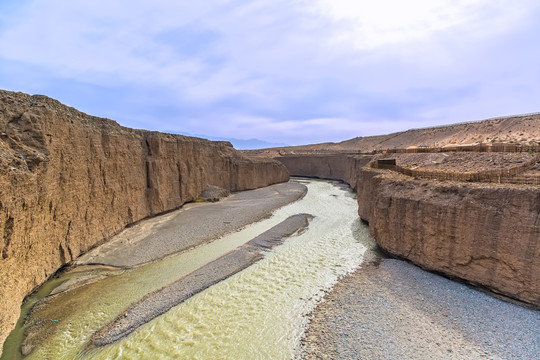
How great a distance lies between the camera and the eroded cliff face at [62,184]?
8.42m

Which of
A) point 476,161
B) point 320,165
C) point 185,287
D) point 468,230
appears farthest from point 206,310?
point 320,165

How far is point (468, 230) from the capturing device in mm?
10414

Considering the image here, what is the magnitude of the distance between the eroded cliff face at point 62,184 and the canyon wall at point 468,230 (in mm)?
15525

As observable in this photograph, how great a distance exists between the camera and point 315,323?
29.4ft

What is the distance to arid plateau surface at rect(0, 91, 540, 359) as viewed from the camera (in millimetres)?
8219

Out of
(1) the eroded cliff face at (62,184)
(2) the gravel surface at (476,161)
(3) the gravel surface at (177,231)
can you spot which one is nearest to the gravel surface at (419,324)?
(2) the gravel surface at (476,161)

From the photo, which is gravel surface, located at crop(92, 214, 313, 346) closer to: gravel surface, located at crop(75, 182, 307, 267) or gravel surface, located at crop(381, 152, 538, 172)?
gravel surface, located at crop(75, 182, 307, 267)

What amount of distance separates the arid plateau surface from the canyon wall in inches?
1.8

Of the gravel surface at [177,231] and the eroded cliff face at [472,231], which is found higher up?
the eroded cliff face at [472,231]

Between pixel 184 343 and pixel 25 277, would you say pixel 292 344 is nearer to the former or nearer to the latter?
pixel 184 343

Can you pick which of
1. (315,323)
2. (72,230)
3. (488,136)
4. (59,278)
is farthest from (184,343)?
(488,136)

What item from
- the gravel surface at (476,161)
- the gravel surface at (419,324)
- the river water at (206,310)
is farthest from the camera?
the gravel surface at (476,161)

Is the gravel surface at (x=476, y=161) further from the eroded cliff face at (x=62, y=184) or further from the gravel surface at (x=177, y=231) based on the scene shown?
the eroded cliff face at (x=62, y=184)

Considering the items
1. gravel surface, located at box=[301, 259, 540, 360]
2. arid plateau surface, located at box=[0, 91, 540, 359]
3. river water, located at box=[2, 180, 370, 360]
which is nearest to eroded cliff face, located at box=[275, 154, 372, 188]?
arid plateau surface, located at box=[0, 91, 540, 359]
